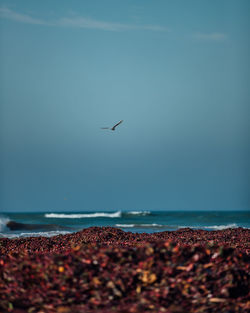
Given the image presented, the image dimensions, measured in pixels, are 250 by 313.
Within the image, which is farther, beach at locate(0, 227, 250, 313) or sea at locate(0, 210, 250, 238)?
sea at locate(0, 210, 250, 238)

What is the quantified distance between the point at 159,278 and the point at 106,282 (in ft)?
2.51

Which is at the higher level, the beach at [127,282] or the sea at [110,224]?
the beach at [127,282]

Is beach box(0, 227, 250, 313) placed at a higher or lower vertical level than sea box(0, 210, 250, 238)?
higher

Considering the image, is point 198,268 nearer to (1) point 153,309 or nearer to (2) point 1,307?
(1) point 153,309

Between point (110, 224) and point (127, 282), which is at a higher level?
point (127, 282)

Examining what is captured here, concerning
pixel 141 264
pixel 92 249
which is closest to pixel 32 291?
pixel 92 249

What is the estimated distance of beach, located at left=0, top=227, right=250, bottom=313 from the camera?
18.3 feet

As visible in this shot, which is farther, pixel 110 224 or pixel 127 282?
pixel 110 224

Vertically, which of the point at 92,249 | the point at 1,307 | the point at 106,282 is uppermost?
the point at 92,249

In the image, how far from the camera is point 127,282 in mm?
5816

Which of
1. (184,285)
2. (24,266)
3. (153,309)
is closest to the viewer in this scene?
(153,309)

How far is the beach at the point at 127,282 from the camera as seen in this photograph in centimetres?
557

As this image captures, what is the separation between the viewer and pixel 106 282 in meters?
5.79

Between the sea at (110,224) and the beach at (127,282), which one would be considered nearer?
the beach at (127,282)
